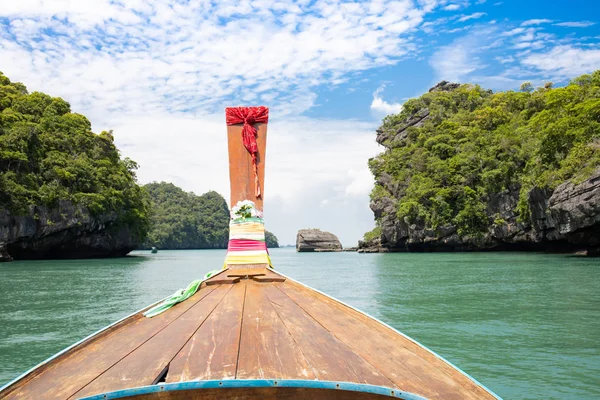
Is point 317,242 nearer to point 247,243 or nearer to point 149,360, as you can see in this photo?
point 247,243

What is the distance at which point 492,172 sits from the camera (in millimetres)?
36156

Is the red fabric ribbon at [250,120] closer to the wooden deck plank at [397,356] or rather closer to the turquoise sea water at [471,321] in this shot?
the wooden deck plank at [397,356]

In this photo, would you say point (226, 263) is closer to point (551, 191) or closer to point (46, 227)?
point (551, 191)

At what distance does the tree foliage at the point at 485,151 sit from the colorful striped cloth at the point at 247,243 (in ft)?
78.8

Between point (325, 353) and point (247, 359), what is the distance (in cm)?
36

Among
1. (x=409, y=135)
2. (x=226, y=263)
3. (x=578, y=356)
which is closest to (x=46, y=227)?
(x=226, y=263)

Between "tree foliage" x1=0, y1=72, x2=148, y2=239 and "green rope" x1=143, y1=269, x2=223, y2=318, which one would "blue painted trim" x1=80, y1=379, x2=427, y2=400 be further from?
"tree foliage" x1=0, y1=72, x2=148, y2=239

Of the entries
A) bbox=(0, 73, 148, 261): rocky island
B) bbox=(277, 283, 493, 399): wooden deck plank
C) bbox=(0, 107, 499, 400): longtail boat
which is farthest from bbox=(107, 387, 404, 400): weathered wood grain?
bbox=(0, 73, 148, 261): rocky island

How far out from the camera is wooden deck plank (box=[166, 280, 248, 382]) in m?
1.76

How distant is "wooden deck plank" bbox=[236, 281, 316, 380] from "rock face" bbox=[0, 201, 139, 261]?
3231cm

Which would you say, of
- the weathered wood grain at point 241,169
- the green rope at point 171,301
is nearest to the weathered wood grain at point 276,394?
the green rope at point 171,301

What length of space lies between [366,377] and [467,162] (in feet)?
133

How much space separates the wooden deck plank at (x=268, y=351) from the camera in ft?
5.79

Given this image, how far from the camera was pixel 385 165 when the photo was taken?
51.8 m
